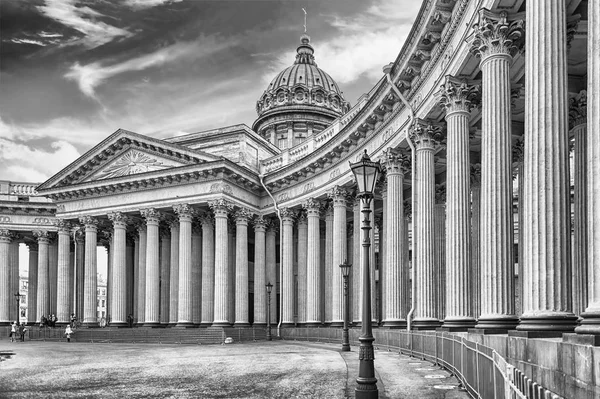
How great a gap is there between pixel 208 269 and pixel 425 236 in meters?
24.8

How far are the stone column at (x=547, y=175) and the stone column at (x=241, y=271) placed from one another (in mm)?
35261

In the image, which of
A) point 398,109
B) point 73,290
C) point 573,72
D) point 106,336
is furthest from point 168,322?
point 573,72

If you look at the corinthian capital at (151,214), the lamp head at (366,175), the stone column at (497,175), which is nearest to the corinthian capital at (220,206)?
the corinthian capital at (151,214)

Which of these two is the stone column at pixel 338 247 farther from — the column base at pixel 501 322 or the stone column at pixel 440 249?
the column base at pixel 501 322

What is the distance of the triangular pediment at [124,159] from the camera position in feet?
163

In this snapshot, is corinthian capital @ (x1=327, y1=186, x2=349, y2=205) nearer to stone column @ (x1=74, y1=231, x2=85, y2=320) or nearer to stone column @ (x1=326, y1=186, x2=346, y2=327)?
stone column @ (x1=326, y1=186, x2=346, y2=327)

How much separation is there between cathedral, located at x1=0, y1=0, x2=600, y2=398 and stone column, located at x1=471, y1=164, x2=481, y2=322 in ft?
0.32

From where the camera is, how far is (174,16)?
59.6 m

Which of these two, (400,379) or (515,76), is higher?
(515,76)

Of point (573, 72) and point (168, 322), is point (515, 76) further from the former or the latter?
point (168, 322)

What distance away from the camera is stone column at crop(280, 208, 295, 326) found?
48656 millimetres

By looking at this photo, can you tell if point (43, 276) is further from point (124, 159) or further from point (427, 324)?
point (427, 324)

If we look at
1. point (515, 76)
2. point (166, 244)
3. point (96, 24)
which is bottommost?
point (166, 244)

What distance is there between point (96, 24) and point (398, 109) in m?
37.1
